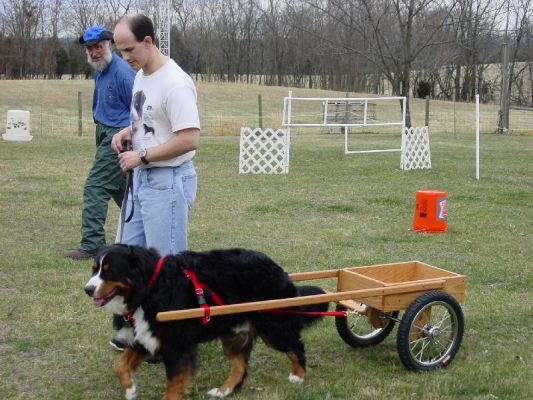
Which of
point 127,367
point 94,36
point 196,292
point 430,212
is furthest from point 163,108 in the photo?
point 430,212

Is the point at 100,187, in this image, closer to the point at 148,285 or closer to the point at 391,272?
the point at 391,272

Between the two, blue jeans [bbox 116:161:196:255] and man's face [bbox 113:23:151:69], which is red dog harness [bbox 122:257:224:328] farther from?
man's face [bbox 113:23:151:69]

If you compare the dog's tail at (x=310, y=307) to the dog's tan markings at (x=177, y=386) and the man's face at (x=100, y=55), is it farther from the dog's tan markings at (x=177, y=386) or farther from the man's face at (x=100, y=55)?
the man's face at (x=100, y=55)

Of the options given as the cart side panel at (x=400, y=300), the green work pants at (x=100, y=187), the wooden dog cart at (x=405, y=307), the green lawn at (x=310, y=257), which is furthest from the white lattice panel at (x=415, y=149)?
the cart side panel at (x=400, y=300)

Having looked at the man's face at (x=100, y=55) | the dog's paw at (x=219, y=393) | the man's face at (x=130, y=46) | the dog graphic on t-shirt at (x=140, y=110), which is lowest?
the dog's paw at (x=219, y=393)

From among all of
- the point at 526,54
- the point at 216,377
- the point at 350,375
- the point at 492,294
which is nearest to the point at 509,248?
the point at 492,294

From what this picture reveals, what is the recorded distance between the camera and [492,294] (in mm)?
Answer: 5965

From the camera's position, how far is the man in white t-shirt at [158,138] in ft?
12.6

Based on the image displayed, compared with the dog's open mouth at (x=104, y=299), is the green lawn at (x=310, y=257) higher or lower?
lower

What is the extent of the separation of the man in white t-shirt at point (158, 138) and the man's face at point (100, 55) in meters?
2.14

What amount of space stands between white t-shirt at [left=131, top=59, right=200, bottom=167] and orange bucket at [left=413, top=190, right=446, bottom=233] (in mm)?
5048

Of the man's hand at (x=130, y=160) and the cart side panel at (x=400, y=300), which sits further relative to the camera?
the cart side panel at (x=400, y=300)

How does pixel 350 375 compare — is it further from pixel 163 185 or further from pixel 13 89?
pixel 13 89

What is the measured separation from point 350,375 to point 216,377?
800mm
